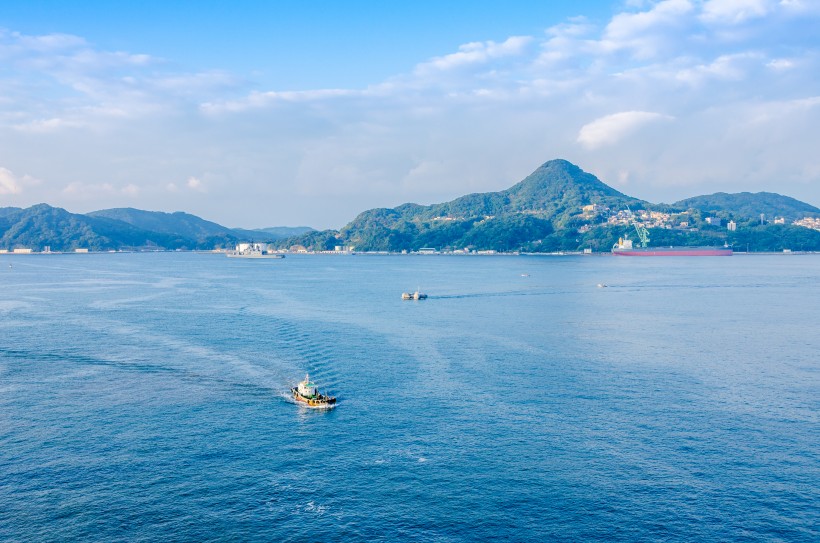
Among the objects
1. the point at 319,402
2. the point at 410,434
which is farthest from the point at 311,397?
the point at 410,434

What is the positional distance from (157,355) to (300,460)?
4613cm

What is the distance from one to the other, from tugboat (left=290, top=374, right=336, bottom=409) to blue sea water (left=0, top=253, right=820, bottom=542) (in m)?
1.38

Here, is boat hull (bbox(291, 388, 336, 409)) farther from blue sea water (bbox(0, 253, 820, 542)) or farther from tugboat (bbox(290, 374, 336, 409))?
blue sea water (bbox(0, 253, 820, 542))

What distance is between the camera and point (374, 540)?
134ft

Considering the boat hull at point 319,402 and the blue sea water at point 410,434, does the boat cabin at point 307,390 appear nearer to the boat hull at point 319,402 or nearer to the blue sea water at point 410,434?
the boat hull at point 319,402

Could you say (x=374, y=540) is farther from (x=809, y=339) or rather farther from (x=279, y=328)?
(x=809, y=339)

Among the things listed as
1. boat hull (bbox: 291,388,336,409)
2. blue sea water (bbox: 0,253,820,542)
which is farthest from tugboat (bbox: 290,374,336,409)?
blue sea water (bbox: 0,253,820,542)

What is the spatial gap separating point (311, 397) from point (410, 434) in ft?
46.4

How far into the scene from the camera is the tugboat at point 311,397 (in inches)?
2601

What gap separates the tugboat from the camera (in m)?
66.1

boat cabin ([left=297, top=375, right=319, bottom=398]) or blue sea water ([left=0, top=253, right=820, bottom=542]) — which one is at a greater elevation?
boat cabin ([left=297, top=375, right=319, bottom=398])

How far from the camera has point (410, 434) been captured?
2288 inches

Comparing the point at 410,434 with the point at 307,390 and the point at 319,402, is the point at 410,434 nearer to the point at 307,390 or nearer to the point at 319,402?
the point at 319,402

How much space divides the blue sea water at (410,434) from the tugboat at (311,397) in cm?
138
